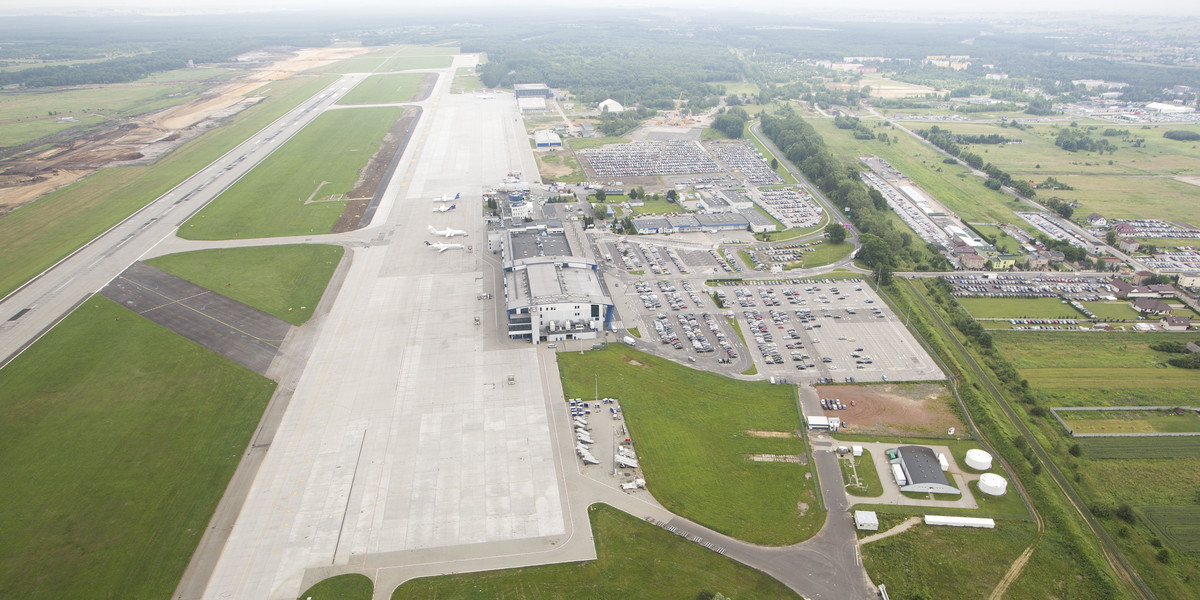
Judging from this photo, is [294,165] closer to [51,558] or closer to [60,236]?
[60,236]

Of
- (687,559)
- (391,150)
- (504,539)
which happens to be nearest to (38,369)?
(504,539)

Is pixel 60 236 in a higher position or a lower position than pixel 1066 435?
higher

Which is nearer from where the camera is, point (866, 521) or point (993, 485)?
point (866, 521)

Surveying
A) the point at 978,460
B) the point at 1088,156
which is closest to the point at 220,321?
the point at 978,460

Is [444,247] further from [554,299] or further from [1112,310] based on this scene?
[1112,310]

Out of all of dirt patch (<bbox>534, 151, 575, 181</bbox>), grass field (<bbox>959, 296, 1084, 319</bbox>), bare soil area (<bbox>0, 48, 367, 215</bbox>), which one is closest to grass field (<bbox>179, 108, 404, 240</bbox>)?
bare soil area (<bbox>0, 48, 367, 215</bbox>)

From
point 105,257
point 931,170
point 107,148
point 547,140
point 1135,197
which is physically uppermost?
point 107,148
